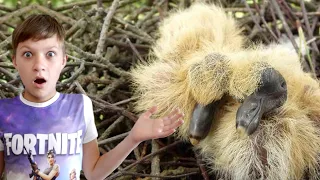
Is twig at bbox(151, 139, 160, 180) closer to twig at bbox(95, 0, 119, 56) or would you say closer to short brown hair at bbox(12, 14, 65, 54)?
twig at bbox(95, 0, 119, 56)

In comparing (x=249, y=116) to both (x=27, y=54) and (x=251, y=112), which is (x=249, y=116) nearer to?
(x=251, y=112)

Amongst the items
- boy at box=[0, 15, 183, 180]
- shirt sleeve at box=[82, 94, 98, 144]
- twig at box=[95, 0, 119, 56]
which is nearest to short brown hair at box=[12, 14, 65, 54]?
boy at box=[0, 15, 183, 180]

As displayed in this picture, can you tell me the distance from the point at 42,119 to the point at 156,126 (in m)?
0.16

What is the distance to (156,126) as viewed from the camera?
791 millimetres

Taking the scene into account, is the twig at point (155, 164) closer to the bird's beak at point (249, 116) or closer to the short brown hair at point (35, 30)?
the bird's beak at point (249, 116)

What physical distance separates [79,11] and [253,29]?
0.51 metres

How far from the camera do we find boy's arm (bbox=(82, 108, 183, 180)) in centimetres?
79

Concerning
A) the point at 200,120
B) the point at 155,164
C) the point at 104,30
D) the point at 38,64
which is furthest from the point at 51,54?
the point at 104,30

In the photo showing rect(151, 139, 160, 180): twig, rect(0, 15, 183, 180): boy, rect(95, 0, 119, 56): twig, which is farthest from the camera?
rect(95, 0, 119, 56): twig

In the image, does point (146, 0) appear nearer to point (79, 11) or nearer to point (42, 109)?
point (79, 11)

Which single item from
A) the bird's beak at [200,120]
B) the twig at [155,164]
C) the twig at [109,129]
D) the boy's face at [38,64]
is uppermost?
the boy's face at [38,64]

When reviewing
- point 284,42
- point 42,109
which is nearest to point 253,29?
point 284,42

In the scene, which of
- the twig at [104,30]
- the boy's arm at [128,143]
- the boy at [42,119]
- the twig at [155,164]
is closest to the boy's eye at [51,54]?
the boy at [42,119]

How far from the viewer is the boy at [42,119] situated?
757 millimetres
